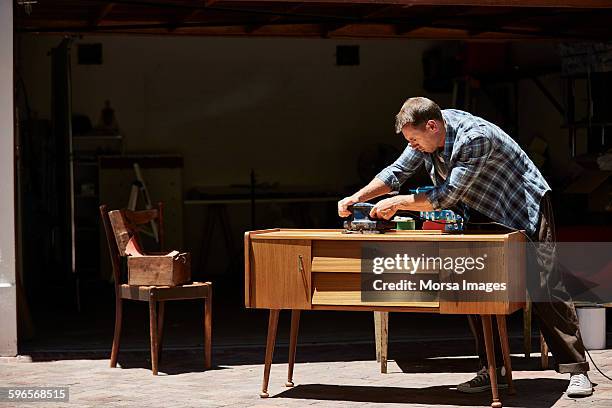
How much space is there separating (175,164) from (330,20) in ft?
15.7

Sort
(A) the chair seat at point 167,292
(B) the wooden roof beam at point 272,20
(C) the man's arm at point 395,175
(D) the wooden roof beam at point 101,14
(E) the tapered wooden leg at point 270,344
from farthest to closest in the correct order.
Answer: (B) the wooden roof beam at point 272,20 < (D) the wooden roof beam at point 101,14 < (A) the chair seat at point 167,292 < (C) the man's arm at point 395,175 < (E) the tapered wooden leg at point 270,344

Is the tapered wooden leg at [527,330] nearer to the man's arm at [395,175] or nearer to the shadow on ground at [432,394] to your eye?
the shadow on ground at [432,394]

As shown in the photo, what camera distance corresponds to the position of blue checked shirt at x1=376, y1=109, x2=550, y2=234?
5840 mm

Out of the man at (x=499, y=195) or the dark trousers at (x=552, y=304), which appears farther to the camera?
the dark trousers at (x=552, y=304)

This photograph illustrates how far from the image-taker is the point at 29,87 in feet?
43.1

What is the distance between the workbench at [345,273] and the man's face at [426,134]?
1.51 ft

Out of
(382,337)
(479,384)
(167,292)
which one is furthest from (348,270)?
(167,292)

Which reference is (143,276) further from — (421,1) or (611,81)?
(611,81)

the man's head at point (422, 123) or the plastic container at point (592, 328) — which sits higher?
the man's head at point (422, 123)

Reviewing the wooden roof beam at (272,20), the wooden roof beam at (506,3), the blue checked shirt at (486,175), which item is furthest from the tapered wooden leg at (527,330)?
the wooden roof beam at (272,20)

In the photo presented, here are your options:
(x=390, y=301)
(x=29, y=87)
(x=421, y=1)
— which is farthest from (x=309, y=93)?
(x=390, y=301)

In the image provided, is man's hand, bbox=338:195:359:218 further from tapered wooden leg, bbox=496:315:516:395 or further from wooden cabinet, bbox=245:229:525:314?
tapered wooden leg, bbox=496:315:516:395

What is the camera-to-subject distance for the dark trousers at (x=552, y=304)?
6.05 meters

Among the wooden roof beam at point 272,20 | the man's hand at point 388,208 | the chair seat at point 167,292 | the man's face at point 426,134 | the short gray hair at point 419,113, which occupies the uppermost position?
the wooden roof beam at point 272,20
